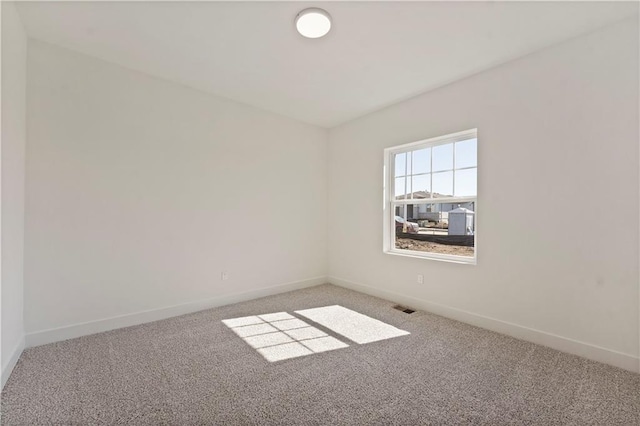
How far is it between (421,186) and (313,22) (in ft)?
7.61

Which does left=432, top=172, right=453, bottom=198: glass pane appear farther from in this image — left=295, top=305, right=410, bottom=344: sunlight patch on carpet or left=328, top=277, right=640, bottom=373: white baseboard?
left=295, top=305, right=410, bottom=344: sunlight patch on carpet

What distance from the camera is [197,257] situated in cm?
357

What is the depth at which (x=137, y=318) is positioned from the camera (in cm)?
312

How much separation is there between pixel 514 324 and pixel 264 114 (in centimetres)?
382

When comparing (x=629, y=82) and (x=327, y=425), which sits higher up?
(x=629, y=82)

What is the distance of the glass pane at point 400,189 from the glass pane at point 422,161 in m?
0.21

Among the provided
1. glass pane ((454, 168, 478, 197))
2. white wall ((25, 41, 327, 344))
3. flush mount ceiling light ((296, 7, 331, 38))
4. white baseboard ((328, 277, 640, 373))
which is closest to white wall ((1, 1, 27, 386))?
white wall ((25, 41, 327, 344))

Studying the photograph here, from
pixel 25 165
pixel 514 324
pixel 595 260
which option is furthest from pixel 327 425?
pixel 25 165

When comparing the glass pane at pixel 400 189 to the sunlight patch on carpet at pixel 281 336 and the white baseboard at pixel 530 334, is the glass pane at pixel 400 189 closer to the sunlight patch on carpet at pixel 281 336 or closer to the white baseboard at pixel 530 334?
the white baseboard at pixel 530 334

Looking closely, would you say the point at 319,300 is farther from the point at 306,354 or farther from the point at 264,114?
the point at 264,114

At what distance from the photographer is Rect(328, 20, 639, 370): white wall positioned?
230 cm

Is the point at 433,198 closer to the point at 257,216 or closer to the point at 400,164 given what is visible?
the point at 400,164

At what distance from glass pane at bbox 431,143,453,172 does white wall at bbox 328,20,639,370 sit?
0.24m

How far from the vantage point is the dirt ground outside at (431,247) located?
341 centimetres
